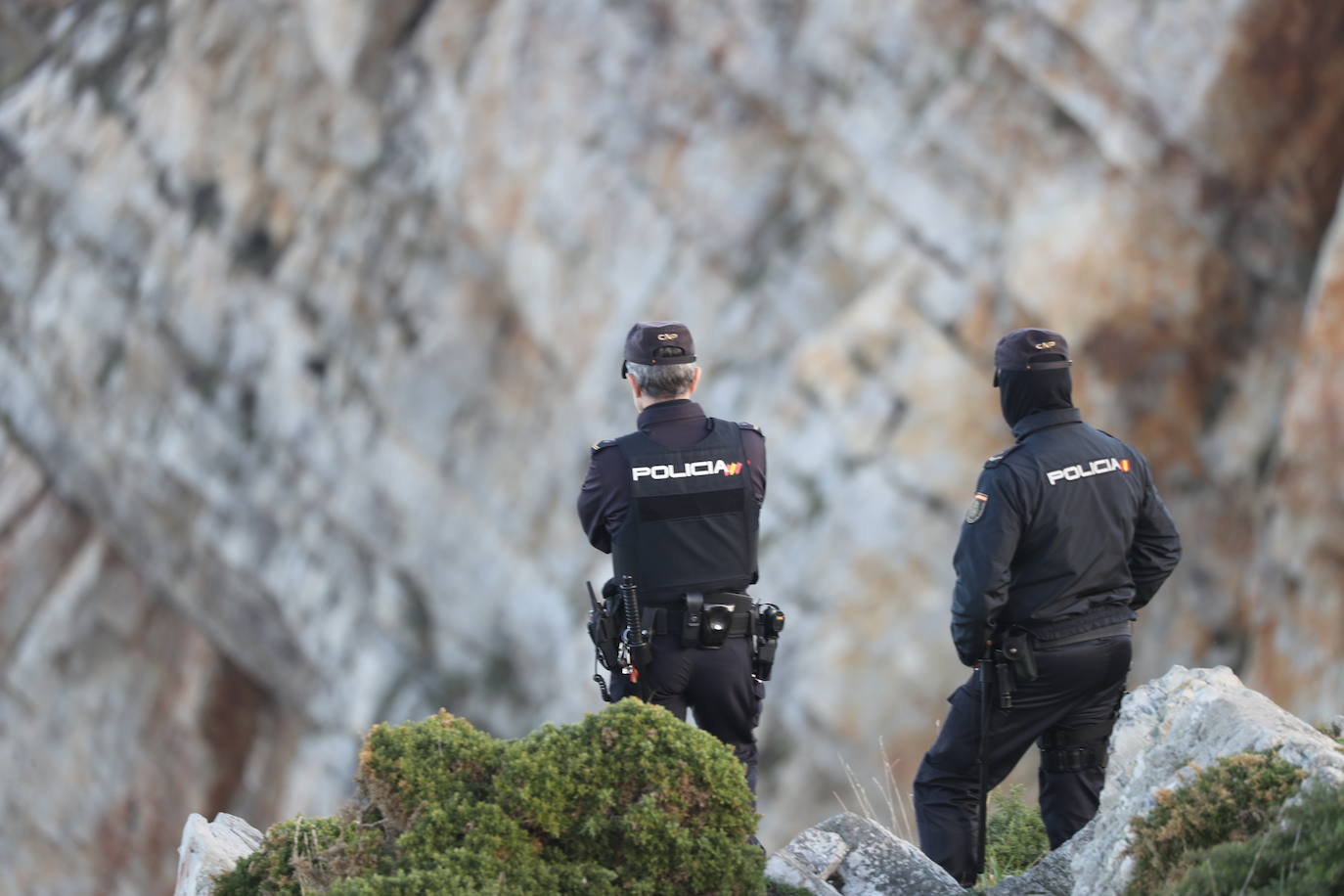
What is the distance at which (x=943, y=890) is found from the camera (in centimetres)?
435

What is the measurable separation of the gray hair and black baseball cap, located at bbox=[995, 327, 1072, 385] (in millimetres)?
981

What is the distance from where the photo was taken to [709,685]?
449cm

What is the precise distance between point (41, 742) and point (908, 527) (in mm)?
10615

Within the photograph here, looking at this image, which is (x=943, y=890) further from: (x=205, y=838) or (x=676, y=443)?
(x=205, y=838)

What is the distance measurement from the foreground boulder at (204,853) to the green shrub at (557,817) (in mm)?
284

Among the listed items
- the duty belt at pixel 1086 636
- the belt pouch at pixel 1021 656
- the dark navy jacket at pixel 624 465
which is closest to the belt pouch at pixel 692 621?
the dark navy jacket at pixel 624 465

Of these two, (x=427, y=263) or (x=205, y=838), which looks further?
(x=427, y=263)

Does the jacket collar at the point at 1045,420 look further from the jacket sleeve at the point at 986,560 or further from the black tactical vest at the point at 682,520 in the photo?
the black tactical vest at the point at 682,520

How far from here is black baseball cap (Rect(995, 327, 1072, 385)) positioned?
4500 millimetres

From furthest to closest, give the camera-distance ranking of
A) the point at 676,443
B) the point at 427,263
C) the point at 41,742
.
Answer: the point at 41,742 < the point at 427,263 < the point at 676,443

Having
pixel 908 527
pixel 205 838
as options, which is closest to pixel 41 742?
pixel 908 527

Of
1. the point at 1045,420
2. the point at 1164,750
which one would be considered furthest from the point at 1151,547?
the point at 1164,750

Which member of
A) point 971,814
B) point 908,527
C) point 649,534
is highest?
point 908,527

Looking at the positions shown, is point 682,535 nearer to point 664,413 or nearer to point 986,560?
point 664,413
